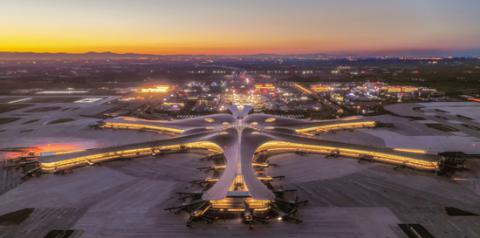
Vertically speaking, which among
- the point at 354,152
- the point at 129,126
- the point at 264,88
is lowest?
the point at 354,152

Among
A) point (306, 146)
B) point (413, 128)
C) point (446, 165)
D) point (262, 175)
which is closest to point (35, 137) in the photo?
point (262, 175)

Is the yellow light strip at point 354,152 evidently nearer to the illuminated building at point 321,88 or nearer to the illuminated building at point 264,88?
A: the illuminated building at point 264,88

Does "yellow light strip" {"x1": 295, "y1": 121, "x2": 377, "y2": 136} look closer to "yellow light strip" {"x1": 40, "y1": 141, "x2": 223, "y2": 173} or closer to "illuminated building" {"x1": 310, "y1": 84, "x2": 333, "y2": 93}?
"yellow light strip" {"x1": 40, "y1": 141, "x2": 223, "y2": 173}

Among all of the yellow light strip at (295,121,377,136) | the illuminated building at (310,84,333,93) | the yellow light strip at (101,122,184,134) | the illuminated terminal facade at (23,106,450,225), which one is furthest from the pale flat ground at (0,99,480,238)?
the illuminated building at (310,84,333,93)

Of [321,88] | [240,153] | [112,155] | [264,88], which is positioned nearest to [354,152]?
[240,153]

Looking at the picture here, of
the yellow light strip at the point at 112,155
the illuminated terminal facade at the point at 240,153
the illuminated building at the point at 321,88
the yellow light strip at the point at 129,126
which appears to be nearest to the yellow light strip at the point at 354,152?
the illuminated terminal facade at the point at 240,153

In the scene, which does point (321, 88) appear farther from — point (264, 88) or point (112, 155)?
point (112, 155)
